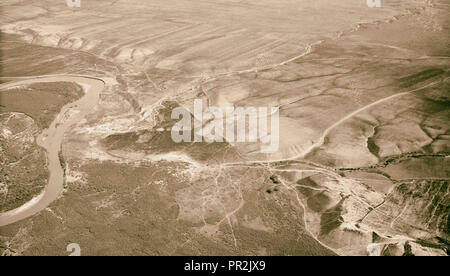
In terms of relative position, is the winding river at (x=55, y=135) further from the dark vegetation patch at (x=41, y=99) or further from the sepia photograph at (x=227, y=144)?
the dark vegetation patch at (x=41, y=99)

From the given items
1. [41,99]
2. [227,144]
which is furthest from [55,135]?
[227,144]

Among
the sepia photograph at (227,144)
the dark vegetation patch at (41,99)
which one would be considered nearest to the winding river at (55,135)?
the sepia photograph at (227,144)

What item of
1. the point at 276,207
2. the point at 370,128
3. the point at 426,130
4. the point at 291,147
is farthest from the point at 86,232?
the point at 426,130

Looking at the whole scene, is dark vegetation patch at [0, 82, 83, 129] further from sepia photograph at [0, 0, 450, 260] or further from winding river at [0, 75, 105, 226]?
winding river at [0, 75, 105, 226]

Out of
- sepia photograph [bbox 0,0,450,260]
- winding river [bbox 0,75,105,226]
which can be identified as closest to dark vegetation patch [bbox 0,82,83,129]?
sepia photograph [bbox 0,0,450,260]

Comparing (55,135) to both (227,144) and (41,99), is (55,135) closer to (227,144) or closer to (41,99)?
(41,99)

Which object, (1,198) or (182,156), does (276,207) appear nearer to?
(182,156)
